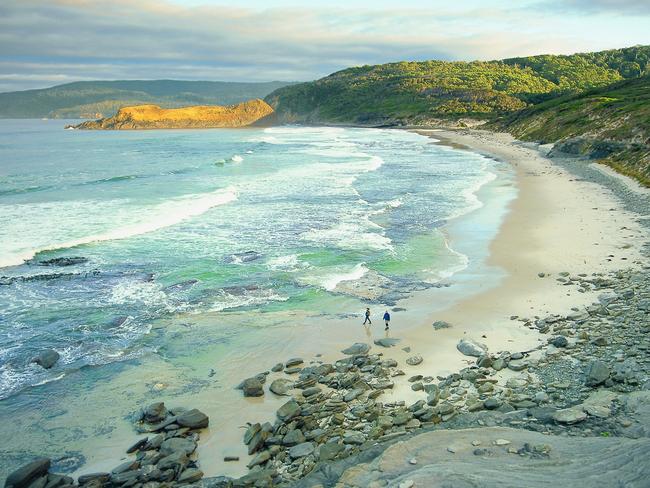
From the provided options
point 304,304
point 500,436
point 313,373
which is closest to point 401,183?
point 304,304

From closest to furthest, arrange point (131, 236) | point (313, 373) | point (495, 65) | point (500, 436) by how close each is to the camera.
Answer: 1. point (500, 436)
2. point (313, 373)
3. point (131, 236)
4. point (495, 65)

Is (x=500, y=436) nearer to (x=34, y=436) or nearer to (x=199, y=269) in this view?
(x=34, y=436)

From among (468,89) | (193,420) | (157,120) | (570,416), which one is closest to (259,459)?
(193,420)

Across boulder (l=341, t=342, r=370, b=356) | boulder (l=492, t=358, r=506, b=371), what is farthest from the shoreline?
boulder (l=492, t=358, r=506, b=371)

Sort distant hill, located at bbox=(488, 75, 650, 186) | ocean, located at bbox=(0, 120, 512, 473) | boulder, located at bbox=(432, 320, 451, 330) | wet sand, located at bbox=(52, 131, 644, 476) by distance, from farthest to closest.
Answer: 1. distant hill, located at bbox=(488, 75, 650, 186)
2. boulder, located at bbox=(432, 320, 451, 330)
3. ocean, located at bbox=(0, 120, 512, 473)
4. wet sand, located at bbox=(52, 131, 644, 476)

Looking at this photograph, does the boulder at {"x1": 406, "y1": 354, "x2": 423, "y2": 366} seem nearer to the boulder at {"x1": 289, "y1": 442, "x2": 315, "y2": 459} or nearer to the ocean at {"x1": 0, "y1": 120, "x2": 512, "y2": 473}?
the ocean at {"x1": 0, "y1": 120, "x2": 512, "y2": 473}

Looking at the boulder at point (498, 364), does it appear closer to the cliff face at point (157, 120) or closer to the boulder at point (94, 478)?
the boulder at point (94, 478)
